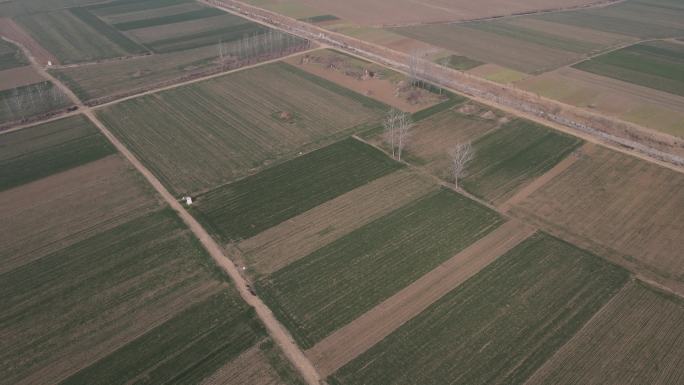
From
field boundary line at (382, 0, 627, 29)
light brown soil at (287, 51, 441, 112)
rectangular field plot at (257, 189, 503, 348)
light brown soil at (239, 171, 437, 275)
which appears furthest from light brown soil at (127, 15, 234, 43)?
rectangular field plot at (257, 189, 503, 348)

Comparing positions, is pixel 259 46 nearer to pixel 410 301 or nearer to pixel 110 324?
pixel 110 324

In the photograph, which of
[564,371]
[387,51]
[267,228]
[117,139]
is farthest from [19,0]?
Answer: [564,371]

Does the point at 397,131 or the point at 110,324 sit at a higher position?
the point at 397,131

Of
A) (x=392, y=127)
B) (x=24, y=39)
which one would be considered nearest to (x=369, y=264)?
(x=392, y=127)

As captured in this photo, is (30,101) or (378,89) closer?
(30,101)

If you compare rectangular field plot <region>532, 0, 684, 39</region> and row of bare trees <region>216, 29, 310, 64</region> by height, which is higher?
rectangular field plot <region>532, 0, 684, 39</region>

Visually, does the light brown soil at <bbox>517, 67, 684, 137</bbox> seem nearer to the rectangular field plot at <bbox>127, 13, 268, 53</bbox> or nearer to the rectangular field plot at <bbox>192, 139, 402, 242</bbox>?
the rectangular field plot at <bbox>192, 139, 402, 242</bbox>

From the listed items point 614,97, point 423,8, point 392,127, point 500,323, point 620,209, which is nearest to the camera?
point 500,323

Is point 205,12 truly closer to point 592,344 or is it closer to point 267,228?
point 267,228
